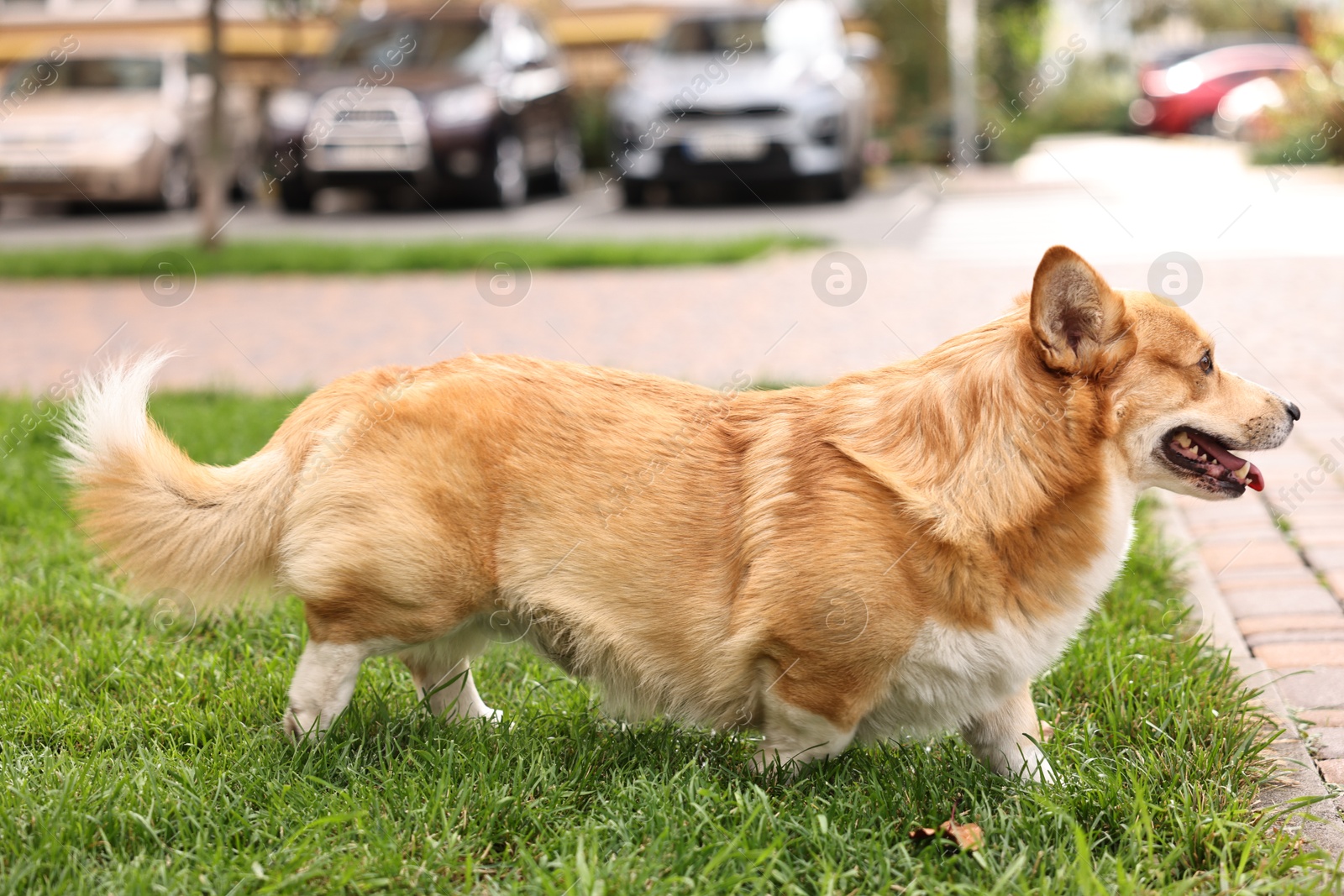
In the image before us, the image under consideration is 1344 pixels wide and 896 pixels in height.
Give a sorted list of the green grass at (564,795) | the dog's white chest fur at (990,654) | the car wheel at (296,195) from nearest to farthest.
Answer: the green grass at (564,795) < the dog's white chest fur at (990,654) < the car wheel at (296,195)

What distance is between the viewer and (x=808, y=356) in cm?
744

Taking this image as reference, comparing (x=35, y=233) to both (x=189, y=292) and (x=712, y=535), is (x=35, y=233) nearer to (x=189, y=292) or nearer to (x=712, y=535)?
(x=189, y=292)

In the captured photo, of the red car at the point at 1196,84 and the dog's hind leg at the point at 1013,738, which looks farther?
the red car at the point at 1196,84

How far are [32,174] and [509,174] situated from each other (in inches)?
199

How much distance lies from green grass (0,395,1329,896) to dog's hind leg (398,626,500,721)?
87 mm

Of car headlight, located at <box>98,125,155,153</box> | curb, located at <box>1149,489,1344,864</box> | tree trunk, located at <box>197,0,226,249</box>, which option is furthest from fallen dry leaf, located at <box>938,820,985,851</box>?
car headlight, located at <box>98,125,155,153</box>

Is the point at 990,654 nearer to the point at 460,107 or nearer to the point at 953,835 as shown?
the point at 953,835

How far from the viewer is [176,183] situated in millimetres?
15195

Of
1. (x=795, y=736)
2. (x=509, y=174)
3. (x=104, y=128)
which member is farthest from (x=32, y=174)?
(x=795, y=736)

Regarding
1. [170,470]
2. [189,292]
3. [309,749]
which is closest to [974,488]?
[309,749]

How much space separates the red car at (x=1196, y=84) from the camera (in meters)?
25.7

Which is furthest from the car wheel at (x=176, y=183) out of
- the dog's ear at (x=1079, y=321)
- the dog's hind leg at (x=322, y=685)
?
the dog's ear at (x=1079, y=321)

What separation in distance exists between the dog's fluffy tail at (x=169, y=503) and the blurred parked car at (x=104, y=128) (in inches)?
438

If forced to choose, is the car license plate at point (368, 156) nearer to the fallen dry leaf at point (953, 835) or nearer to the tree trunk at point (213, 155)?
the tree trunk at point (213, 155)
